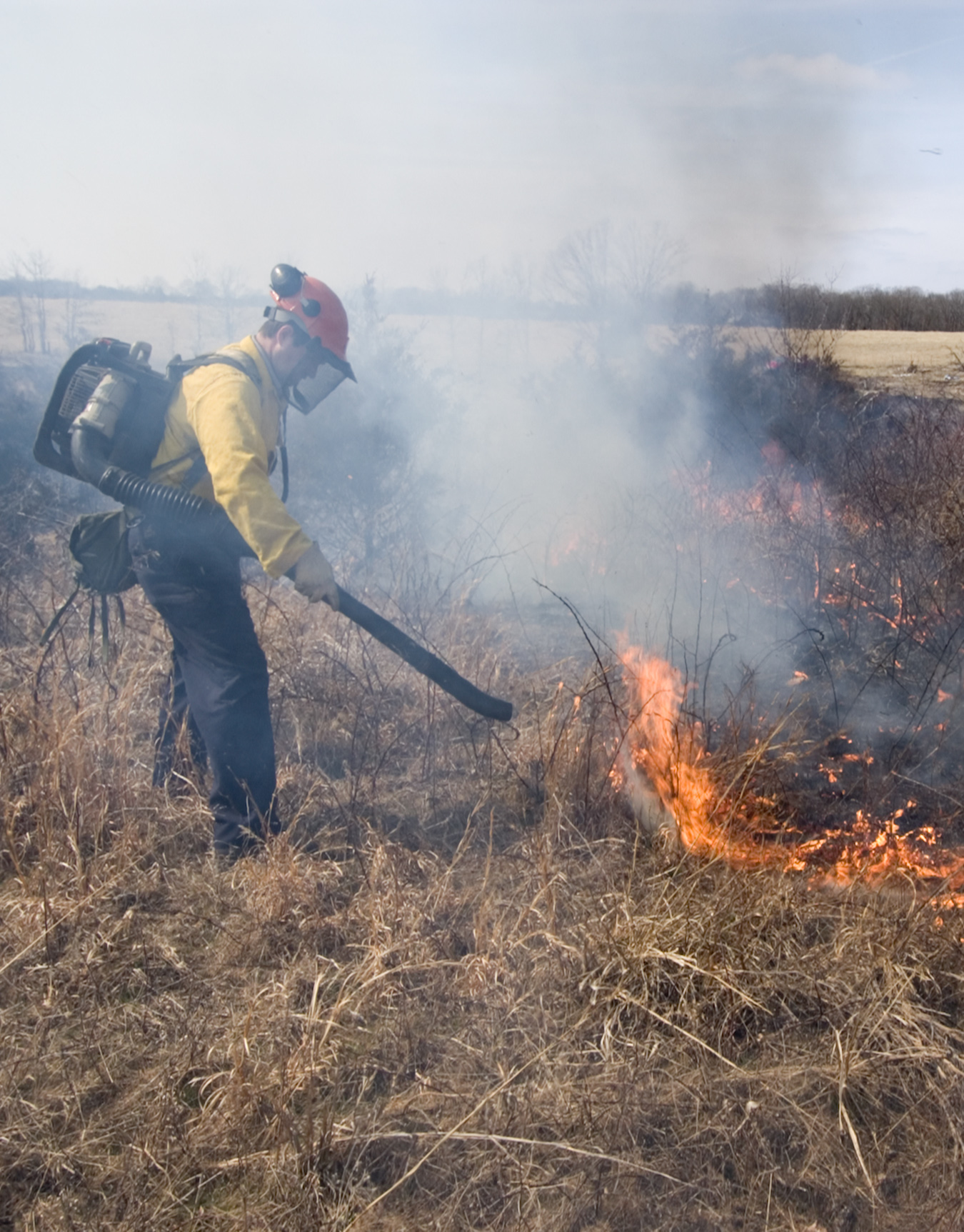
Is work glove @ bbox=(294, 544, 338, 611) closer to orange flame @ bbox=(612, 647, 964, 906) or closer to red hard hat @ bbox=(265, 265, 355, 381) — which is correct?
red hard hat @ bbox=(265, 265, 355, 381)

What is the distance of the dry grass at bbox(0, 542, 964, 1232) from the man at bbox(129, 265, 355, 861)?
30 cm

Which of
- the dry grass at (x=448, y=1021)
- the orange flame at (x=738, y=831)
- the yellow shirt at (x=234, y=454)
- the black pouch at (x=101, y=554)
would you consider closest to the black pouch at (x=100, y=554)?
the black pouch at (x=101, y=554)

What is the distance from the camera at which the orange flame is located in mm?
2941

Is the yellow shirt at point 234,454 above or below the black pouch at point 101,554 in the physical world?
above

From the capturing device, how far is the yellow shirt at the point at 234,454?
2.85m

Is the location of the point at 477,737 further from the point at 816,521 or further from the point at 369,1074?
the point at 816,521

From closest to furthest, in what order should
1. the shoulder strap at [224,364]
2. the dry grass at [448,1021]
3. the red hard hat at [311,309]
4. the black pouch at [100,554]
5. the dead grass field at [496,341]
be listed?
the dry grass at [448,1021] < the shoulder strap at [224,364] < the red hard hat at [311,309] < the black pouch at [100,554] < the dead grass field at [496,341]

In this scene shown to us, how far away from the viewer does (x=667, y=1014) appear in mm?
2406

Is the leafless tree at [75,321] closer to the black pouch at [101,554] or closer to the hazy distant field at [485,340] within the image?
the hazy distant field at [485,340]

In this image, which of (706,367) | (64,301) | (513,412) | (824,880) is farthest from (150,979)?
(64,301)

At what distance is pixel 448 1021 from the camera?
247 cm

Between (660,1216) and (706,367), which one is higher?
(706,367)

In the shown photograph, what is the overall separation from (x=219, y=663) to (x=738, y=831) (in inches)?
79.7

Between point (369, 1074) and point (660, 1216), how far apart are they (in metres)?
0.79
